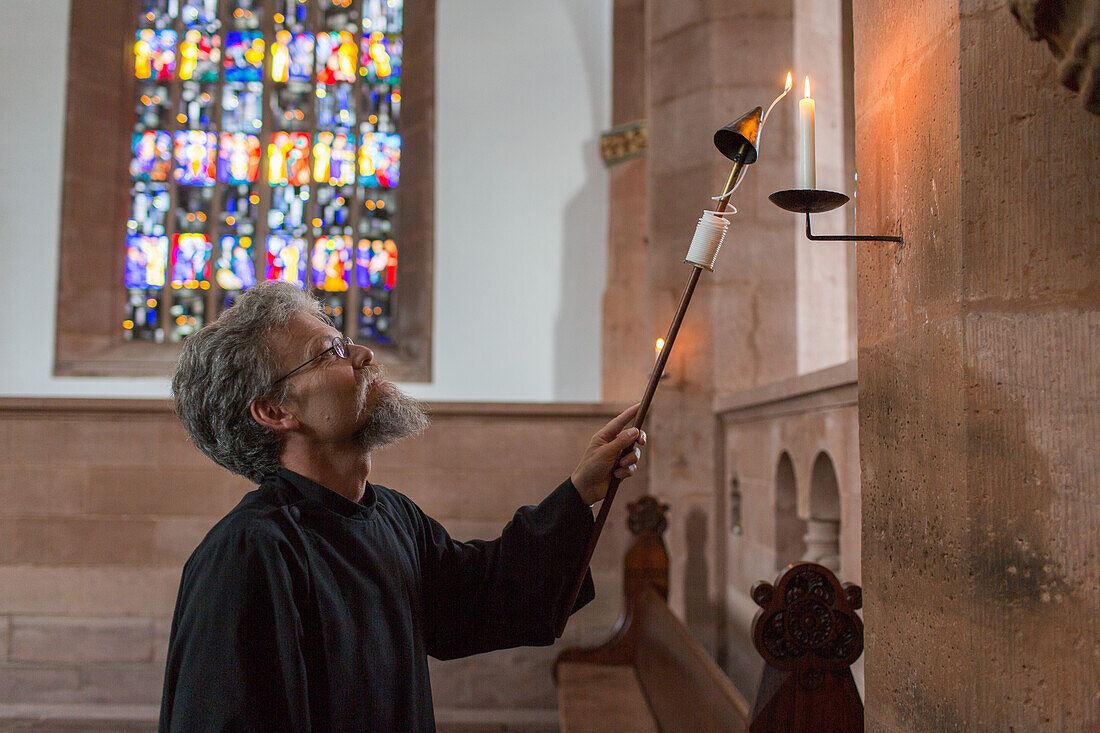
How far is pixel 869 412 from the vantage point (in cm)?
141

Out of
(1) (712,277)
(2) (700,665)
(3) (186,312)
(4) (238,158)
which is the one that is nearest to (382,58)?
(4) (238,158)

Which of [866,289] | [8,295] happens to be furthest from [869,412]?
[8,295]

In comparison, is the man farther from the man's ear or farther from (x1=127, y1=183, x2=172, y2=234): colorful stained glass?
(x1=127, y1=183, x2=172, y2=234): colorful stained glass

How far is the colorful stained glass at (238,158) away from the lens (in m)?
7.30

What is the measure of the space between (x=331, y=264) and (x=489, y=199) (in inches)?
54.3

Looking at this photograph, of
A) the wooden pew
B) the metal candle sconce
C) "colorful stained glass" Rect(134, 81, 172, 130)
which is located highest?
"colorful stained glass" Rect(134, 81, 172, 130)

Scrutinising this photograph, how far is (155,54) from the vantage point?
290 inches

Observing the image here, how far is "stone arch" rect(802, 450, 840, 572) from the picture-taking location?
9.65ft

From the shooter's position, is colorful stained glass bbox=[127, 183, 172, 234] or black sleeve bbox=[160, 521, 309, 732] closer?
black sleeve bbox=[160, 521, 309, 732]

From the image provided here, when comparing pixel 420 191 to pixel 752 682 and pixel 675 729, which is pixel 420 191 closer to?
pixel 752 682

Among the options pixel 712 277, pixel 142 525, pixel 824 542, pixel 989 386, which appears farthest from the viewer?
pixel 142 525

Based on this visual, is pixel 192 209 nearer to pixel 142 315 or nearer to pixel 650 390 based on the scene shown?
pixel 142 315

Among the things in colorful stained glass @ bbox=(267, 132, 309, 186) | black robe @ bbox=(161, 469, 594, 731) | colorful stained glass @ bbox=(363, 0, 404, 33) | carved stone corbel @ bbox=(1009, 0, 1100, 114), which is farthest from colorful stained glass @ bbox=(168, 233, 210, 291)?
carved stone corbel @ bbox=(1009, 0, 1100, 114)

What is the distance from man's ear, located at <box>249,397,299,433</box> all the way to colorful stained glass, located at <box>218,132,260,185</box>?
644cm
